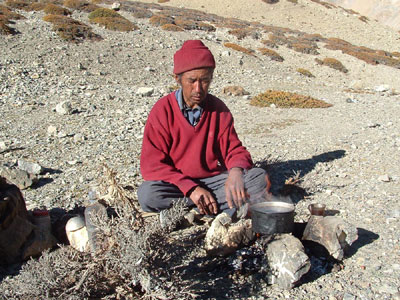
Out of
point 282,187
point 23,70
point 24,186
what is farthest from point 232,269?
point 23,70

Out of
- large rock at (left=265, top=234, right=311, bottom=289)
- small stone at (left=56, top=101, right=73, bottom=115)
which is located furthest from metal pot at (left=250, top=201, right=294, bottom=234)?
small stone at (left=56, top=101, right=73, bottom=115)

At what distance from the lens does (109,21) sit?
49.7 ft

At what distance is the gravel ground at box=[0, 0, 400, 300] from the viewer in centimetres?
302

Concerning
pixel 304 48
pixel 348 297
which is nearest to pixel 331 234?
pixel 348 297

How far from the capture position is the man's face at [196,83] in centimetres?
280

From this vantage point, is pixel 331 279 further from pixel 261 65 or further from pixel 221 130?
pixel 261 65

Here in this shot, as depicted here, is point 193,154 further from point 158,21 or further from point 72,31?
point 158,21

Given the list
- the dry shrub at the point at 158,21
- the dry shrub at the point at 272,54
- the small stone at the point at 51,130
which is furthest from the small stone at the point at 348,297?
the dry shrub at the point at 158,21

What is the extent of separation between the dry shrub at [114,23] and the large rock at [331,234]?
531 inches

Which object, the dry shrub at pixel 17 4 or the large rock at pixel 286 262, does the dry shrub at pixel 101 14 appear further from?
the large rock at pixel 286 262

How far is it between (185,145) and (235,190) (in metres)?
0.57

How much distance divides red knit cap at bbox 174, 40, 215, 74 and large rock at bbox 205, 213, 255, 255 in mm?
1066

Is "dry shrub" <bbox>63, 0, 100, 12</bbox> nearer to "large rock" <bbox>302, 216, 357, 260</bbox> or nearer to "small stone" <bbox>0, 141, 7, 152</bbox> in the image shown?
"small stone" <bbox>0, 141, 7, 152</bbox>

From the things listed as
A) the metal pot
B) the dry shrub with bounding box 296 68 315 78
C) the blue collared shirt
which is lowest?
the dry shrub with bounding box 296 68 315 78
